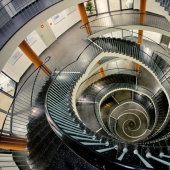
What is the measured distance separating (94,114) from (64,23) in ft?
28.5

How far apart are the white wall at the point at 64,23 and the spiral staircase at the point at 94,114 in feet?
8.46

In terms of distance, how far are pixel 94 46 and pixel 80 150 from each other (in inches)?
353

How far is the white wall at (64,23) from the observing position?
14800 mm

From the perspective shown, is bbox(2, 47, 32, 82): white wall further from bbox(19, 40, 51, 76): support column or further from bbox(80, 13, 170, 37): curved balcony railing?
bbox(80, 13, 170, 37): curved balcony railing

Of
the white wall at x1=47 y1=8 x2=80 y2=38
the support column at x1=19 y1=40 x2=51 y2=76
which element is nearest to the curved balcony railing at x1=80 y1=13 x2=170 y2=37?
the white wall at x1=47 y1=8 x2=80 y2=38

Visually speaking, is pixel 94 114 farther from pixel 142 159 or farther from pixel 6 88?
pixel 142 159

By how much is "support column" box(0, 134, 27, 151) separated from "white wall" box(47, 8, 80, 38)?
10662 mm

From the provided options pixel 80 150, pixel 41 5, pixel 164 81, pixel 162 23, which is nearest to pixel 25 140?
pixel 80 150

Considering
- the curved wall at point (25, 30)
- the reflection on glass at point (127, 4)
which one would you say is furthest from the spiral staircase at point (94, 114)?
the reflection on glass at point (127, 4)

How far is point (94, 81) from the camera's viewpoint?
1750 cm

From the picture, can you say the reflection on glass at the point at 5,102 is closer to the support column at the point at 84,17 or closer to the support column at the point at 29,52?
the support column at the point at 29,52

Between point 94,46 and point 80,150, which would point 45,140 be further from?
point 94,46

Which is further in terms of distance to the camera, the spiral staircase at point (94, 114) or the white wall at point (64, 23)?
the white wall at point (64, 23)

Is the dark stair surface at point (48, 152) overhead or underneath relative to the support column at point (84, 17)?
underneath
